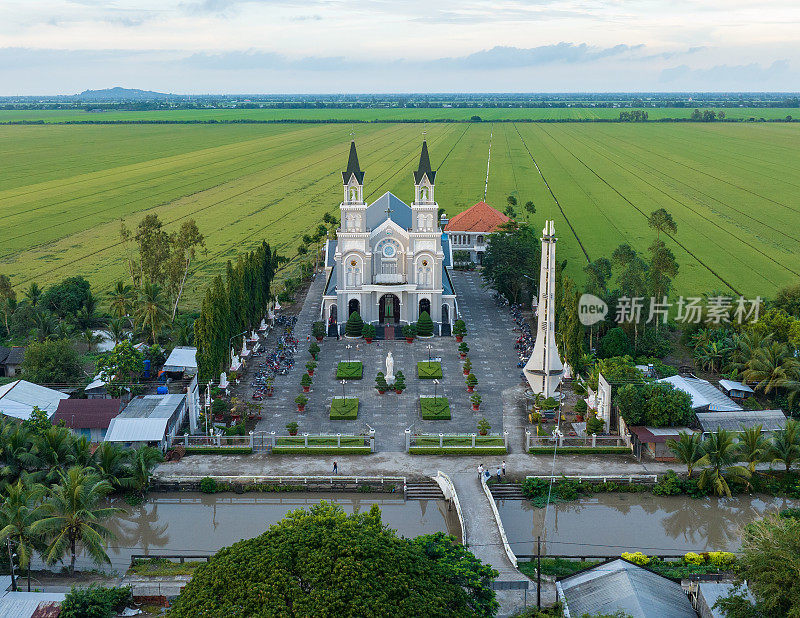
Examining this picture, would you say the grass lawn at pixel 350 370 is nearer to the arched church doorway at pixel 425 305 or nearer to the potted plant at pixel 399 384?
the potted plant at pixel 399 384

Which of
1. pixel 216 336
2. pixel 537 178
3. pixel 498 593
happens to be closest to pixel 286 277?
pixel 216 336

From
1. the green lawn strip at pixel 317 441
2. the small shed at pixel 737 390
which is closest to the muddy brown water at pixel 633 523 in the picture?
the green lawn strip at pixel 317 441

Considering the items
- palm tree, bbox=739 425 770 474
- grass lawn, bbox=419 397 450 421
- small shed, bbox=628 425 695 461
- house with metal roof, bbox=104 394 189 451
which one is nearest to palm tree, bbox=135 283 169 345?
house with metal roof, bbox=104 394 189 451

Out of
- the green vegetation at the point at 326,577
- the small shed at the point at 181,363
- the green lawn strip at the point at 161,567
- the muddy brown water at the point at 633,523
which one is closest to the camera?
the green vegetation at the point at 326,577

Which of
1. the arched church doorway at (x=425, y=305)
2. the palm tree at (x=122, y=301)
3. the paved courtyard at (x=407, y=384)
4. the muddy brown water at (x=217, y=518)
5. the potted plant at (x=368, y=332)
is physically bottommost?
the muddy brown water at (x=217, y=518)

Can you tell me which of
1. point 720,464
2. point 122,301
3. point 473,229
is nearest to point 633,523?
point 720,464

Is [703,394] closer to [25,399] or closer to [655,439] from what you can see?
[655,439]
